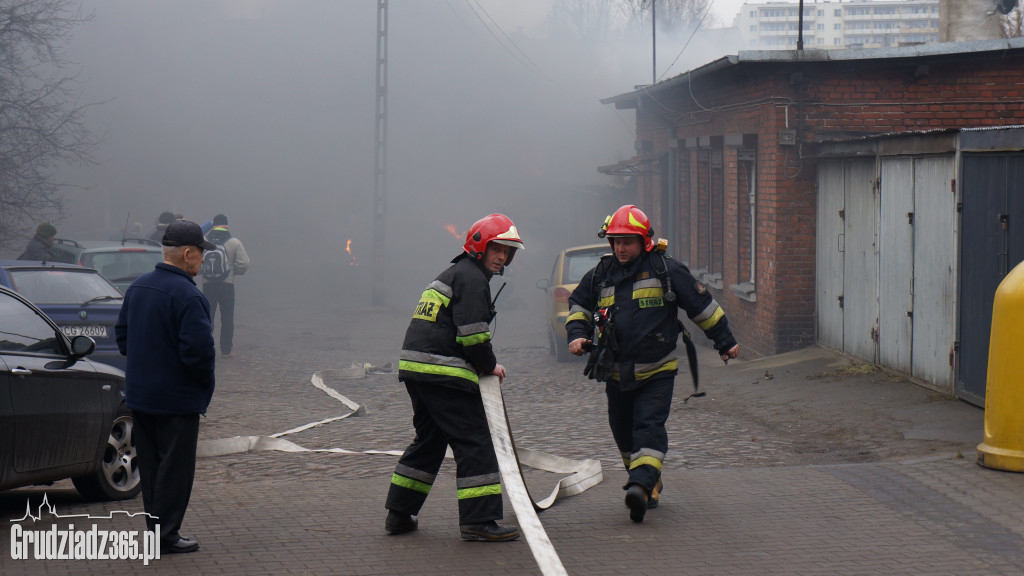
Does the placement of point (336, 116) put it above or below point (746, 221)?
above

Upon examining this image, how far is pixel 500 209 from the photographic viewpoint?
4662cm

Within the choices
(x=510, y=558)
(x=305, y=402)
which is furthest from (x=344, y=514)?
(x=305, y=402)

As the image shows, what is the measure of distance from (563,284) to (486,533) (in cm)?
1026

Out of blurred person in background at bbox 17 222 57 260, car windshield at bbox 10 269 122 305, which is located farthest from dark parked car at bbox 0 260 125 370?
blurred person in background at bbox 17 222 57 260

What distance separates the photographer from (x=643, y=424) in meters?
6.00

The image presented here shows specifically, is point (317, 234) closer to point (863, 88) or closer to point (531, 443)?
point (863, 88)

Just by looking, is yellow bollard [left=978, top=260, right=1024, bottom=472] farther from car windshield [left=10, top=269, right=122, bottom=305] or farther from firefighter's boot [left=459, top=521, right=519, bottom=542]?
car windshield [left=10, top=269, right=122, bottom=305]

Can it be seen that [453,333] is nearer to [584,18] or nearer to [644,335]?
[644,335]

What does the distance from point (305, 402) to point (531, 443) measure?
146 inches

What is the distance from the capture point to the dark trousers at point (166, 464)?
5.20 m

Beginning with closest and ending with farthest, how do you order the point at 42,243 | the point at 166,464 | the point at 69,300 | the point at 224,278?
1. the point at 166,464
2. the point at 69,300
3. the point at 42,243
4. the point at 224,278

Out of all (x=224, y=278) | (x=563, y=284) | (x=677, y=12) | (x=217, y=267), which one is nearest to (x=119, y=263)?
(x=217, y=267)

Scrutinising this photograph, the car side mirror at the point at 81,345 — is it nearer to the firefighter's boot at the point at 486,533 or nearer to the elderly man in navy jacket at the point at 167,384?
the elderly man in navy jacket at the point at 167,384

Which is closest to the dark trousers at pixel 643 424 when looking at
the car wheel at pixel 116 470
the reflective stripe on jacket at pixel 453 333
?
the reflective stripe on jacket at pixel 453 333
